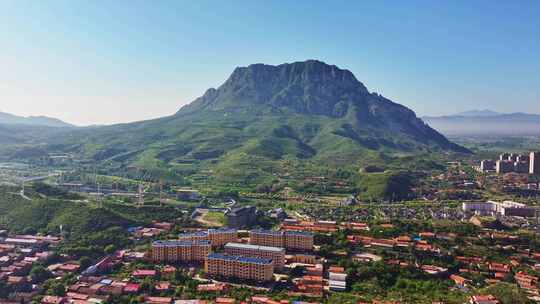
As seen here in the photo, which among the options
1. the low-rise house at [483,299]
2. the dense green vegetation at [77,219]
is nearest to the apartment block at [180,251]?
the dense green vegetation at [77,219]

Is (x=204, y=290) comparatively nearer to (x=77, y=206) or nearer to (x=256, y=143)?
(x=77, y=206)

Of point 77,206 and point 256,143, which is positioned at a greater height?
point 256,143

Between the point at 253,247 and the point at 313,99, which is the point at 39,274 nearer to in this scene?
the point at 253,247

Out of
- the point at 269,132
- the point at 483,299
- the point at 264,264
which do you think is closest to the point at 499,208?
the point at 483,299

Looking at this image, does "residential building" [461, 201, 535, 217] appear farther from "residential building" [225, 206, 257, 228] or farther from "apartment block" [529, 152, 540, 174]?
"apartment block" [529, 152, 540, 174]

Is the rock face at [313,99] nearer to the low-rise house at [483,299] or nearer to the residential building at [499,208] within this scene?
the residential building at [499,208]

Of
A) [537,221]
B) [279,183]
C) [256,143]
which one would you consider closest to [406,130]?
[256,143]
